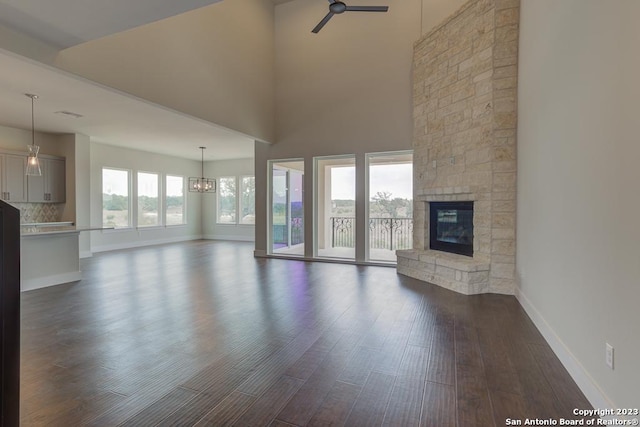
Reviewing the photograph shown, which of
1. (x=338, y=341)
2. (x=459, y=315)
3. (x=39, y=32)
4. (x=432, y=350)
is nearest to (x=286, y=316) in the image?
(x=338, y=341)

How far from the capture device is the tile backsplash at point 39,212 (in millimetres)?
7344

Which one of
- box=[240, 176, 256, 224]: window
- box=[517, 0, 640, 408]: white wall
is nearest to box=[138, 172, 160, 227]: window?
box=[240, 176, 256, 224]: window

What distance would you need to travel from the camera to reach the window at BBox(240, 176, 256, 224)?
Result: 11.2 metres

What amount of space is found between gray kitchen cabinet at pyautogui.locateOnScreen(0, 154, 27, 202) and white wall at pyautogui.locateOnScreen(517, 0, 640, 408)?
9426 mm

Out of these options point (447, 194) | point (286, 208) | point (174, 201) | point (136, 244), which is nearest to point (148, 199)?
point (174, 201)

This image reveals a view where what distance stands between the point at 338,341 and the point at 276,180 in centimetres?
553

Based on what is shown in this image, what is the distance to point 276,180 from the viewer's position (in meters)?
7.95

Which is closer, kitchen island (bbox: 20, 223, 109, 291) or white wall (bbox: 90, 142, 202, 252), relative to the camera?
kitchen island (bbox: 20, 223, 109, 291)

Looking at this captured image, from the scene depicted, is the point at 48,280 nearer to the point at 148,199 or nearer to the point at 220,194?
the point at 148,199

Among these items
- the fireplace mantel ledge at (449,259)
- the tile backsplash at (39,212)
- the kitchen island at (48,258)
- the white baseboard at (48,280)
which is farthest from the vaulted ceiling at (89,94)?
the fireplace mantel ledge at (449,259)

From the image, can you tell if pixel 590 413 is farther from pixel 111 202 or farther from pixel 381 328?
pixel 111 202

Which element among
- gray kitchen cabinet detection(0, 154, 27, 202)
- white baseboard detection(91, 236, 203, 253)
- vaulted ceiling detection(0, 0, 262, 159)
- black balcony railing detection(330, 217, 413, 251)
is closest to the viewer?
vaulted ceiling detection(0, 0, 262, 159)

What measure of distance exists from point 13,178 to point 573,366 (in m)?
9.68

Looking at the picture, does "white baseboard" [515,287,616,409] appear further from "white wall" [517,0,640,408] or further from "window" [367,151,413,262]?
"window" [367,151,413,262]
